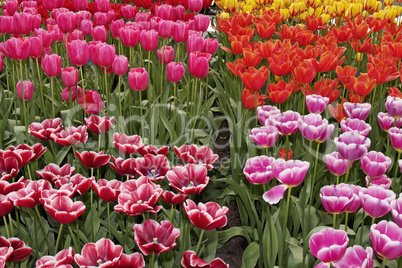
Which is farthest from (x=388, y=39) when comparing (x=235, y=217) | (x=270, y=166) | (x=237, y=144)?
(x=270, y=166)

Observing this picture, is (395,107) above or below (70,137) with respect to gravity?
above

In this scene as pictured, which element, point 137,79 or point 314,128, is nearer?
point 314,128

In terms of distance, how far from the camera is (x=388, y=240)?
47.7 inches

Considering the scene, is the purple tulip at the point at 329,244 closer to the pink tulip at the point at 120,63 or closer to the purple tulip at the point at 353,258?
the purple tulip at the point at 353,258

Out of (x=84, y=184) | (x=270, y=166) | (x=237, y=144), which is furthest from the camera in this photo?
(x=237, y=144)

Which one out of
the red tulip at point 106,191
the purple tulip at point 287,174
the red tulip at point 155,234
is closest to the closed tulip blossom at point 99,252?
the red tulip at point 155,234

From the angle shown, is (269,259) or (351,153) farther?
(269,259)

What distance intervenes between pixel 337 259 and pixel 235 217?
1260 mm

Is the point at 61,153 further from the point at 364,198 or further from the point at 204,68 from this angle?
the point at 364,198

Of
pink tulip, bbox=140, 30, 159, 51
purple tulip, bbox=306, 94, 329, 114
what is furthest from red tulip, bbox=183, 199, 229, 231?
pink tulip, bbox=140, 30, 159, 51

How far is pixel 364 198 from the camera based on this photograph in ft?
4.55

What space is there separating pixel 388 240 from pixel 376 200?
0.18 meters

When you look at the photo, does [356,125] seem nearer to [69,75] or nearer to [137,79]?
[137,79]

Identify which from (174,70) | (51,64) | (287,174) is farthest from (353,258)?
(51,64)
